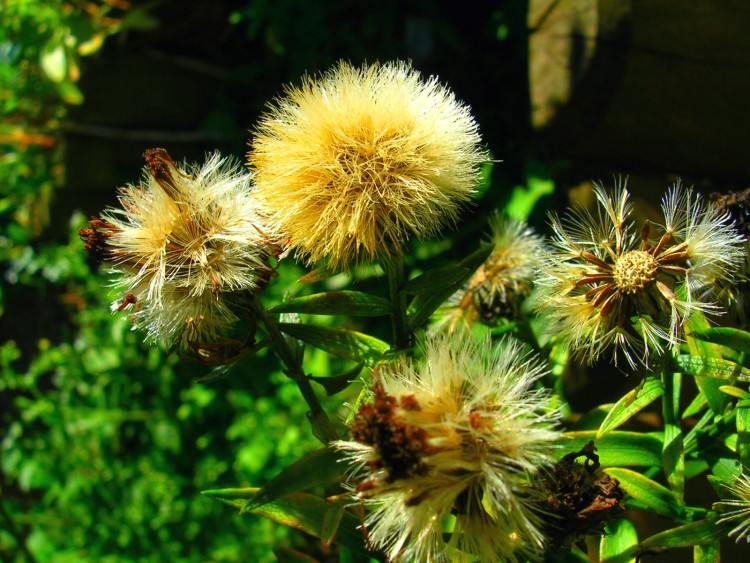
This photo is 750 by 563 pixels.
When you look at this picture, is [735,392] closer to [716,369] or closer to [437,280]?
[716,369]

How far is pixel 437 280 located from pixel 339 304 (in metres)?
0.13

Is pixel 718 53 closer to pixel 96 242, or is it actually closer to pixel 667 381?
pixel 667 381

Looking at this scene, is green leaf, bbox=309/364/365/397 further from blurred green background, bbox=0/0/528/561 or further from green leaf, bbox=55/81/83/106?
green leaf, bbox=55/81/83/106

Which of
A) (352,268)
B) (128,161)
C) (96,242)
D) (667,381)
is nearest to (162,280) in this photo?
(96,242)

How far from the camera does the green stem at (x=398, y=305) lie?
33.0 inches

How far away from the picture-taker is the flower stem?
2.67 feet

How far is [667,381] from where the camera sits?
0.83 m

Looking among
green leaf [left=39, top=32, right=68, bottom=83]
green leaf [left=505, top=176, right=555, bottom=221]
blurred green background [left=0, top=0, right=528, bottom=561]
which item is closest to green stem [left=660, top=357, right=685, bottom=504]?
green leaf [left=505, top=176, right=555, bottom=221]

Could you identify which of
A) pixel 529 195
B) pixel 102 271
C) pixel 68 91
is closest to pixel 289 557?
pixel 529 195

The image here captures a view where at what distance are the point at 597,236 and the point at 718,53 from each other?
713mm

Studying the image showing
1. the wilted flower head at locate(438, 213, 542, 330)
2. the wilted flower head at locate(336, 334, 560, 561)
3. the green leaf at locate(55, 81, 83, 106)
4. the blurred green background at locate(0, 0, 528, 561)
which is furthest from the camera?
the green leaf at locate(55, 81, 83, 106)

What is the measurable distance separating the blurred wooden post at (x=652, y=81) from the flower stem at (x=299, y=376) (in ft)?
2.92

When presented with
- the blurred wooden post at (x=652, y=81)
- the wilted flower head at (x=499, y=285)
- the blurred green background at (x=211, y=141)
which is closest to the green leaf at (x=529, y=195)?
the blurred green background at (x=211, y=141)

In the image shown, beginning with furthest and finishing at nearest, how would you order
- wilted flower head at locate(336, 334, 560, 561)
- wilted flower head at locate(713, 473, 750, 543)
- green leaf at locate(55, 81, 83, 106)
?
green leaf at locate(55, 81, 83, 106), wilted flower head at locate(713, 473, 750, 543), wilted flower head at locate(336, 334, 560, 561)
